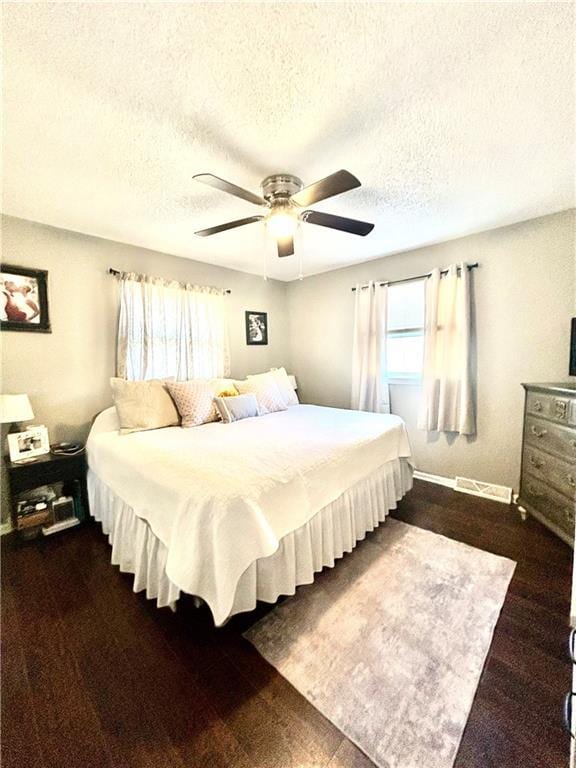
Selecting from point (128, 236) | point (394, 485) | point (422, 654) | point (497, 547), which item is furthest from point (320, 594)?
point (128, 236)

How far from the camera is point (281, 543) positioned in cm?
150

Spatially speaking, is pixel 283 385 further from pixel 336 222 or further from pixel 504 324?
pixel 504 324

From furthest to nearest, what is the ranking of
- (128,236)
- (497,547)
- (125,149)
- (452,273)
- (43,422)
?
(452,273) → (128,236) → (43,422) → (497,547) → (125,149)

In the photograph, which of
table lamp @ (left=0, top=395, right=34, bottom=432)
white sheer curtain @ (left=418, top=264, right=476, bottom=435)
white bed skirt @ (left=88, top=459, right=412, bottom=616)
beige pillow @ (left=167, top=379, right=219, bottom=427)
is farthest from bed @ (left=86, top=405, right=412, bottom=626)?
white sheer curtain @ (left=418, top=264, right=476, bottom=435)

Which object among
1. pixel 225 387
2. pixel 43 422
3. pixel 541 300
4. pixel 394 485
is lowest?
pixel 394 485

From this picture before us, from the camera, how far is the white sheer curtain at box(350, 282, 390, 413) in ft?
10.9

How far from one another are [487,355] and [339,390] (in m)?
1.73

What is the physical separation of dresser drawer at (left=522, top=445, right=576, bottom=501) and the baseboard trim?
738 millimetres

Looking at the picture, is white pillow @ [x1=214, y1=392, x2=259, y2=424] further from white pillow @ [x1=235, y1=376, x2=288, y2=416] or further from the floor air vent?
the floor air vent

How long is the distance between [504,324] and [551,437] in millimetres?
1080

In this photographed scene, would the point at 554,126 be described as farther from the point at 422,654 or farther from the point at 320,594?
the point at 320,594

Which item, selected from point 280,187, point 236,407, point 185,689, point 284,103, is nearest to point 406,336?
point 236,407

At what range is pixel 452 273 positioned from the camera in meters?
2.78

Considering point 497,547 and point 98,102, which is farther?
point 497,547
